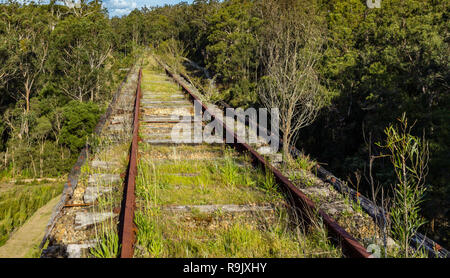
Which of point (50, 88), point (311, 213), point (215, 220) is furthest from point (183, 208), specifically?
point (50, 88)

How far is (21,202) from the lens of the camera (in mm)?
22906

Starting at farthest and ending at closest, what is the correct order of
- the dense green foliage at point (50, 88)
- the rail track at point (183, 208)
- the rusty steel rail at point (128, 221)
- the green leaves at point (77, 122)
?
1. the dense green foliage at point (50, 88)
2. the green leaves at point (77, 122)
3. the rail track at point (183, 208)
4. the rusty steel rail at point (128, 221)

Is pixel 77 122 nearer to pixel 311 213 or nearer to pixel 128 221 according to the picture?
pixel 128 221

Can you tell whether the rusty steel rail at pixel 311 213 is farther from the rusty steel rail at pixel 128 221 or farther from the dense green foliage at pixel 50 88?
the dense green foliage at pixel 50 88

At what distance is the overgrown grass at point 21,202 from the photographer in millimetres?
19656

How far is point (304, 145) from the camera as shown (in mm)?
17203

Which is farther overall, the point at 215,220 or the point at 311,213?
the point at 215,220

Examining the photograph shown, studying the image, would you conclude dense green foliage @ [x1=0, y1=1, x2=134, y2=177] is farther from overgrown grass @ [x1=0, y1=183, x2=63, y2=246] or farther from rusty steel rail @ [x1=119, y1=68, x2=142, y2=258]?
rusty steel rail @ [x1=119, y1=68, x2=142, y2=258]

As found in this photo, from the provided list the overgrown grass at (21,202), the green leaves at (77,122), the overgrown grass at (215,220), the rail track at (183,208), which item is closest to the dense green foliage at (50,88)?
the green leaves at (77,122)

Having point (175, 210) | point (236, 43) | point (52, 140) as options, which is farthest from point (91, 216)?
point (52, 140)

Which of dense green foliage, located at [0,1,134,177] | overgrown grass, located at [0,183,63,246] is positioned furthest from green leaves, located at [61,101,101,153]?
overgrown grass, located at [0,183,63,246]

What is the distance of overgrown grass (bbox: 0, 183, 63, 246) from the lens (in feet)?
64.5

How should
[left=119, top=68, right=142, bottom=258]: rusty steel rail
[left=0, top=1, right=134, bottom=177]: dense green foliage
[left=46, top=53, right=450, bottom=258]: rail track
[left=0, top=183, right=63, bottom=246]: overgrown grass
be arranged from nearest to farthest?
[left=119, top=68, right=142, bottom=258]: rusty steel rail
[left=46, top=53, right=450, bottom=258]: rail track
[left=0, top=183, right=63, bottom=246]: overgrown grass
[left=0, top=1, right=134, bottom=177]: dense green foliage
